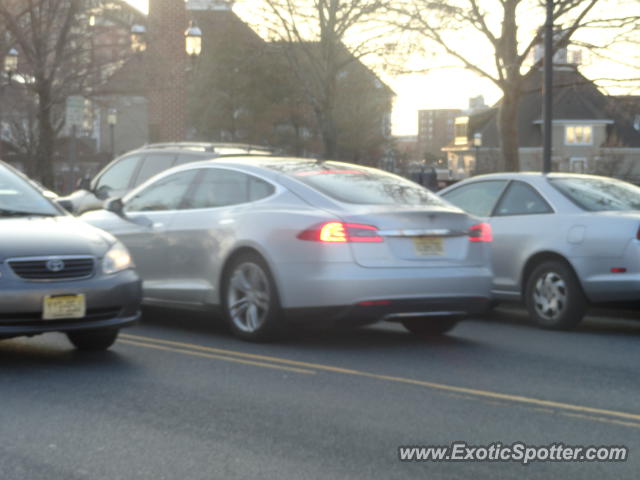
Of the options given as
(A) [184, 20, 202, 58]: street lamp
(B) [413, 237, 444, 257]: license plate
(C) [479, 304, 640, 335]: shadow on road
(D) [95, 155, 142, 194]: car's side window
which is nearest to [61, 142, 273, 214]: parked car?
(D) [95, 155, 142, 194]: car's side window

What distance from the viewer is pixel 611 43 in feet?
81.1

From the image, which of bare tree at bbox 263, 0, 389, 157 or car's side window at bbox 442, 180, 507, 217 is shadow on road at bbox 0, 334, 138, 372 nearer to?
car's side window at bbox 442, 180, 507, 217

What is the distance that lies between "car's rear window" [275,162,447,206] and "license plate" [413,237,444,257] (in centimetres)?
41

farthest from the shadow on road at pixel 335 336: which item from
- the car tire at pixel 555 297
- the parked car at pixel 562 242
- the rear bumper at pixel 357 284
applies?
the parked car at pixel 562 242

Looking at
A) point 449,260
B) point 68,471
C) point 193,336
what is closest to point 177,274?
point 193,336

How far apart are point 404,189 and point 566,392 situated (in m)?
3.00

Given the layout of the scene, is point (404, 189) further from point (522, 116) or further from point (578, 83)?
point (522, 116)

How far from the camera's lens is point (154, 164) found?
51.1 ft

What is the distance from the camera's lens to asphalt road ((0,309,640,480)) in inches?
214

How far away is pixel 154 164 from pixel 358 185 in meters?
6.37

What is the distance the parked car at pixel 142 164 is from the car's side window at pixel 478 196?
2.76m

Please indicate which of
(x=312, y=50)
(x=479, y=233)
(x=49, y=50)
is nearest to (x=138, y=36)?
(x=49, y=50)

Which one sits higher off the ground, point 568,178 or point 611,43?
point 611,43

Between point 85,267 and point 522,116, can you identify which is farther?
point 522,116
